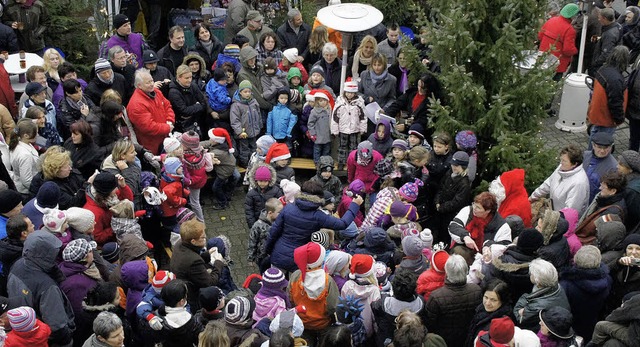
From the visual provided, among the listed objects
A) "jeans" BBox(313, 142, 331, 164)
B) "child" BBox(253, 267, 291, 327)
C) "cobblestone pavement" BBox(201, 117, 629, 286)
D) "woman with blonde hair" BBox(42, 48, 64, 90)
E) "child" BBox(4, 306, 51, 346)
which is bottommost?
"cobblestone pavement" BBox(201, 117, 629, 286)

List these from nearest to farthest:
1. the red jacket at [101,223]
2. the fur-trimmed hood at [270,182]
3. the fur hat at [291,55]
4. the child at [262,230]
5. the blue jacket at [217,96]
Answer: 1. the red jacket at [101,223]
2. the child at [262,230]
3. the fur-trimmed hood at [270,182]
4. the blue jacket at [217,96]
5. the fur hat at [291,55]

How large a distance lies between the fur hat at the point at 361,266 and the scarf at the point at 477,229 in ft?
5.90

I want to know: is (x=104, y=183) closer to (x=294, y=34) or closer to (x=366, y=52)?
(x=366, y=52)

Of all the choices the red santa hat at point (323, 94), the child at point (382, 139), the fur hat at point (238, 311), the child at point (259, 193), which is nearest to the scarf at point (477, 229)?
the child at point (382, 139)

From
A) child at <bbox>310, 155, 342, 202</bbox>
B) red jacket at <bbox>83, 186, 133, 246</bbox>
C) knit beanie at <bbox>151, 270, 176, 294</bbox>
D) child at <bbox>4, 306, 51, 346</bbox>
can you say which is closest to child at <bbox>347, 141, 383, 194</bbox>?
child at <bbox>310, 155, 342, 202</bbox>

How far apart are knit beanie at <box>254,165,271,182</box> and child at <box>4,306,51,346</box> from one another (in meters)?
3.49

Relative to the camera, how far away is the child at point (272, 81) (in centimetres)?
1145

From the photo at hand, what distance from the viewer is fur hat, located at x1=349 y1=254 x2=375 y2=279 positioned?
6.90 metres

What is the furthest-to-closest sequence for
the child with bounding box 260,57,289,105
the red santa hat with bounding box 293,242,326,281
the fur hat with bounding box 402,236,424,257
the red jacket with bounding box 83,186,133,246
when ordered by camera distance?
the child with bounding box 260,57,289,105 → the red jacket with bounding box 83,186,133,246 → the fur hat with bounding box 402,236,424,257 → the red santa hat with bounding box 293,242,326,281

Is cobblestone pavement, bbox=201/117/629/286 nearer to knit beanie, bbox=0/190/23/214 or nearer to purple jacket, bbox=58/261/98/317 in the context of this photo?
purple jacket, bbox=58/261/98/317

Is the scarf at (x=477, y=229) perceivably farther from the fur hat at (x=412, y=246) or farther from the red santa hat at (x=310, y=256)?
the red santa hat at (x=310, y=256)

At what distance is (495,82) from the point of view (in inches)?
381

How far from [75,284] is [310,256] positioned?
2167 millimetres

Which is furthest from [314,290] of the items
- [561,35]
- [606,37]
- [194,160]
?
[561,35]
